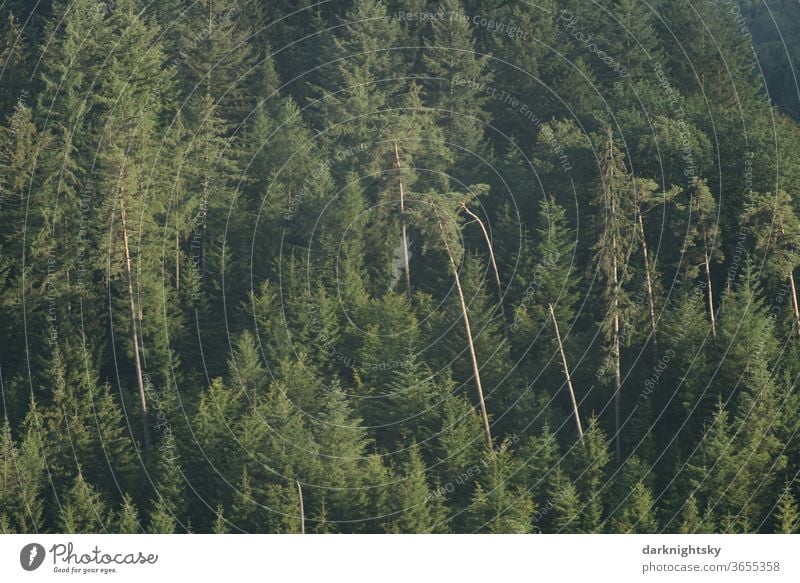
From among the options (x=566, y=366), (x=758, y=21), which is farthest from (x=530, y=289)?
(x=758, y=21)

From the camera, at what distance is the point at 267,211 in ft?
388

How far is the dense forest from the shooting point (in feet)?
331

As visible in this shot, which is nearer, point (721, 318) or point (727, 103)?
point (721, 318)

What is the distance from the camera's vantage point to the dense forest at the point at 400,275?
331 ft

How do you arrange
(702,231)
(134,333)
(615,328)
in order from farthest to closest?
1. (134,333)
2. (702,231)
3. (615,328)

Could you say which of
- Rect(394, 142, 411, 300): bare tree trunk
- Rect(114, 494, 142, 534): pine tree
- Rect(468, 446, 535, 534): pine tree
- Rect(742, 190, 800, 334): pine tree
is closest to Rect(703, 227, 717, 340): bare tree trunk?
Rect(742, 190, 800, 334): pine tree

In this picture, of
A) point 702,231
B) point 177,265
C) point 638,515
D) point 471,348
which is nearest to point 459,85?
point 177,265

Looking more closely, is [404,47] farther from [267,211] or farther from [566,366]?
[566,366]

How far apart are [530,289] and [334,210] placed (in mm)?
12135

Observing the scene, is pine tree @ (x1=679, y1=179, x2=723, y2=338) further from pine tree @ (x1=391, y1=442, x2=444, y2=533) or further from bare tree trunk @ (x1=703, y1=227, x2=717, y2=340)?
pine tree @ (x1=391, y1=442, x2=444, y2=533)

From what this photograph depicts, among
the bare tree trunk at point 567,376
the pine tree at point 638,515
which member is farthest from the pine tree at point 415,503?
the pine tree at point 638,515

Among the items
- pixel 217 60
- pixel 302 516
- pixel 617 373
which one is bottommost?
pixel 302 516

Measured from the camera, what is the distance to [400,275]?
11631cm

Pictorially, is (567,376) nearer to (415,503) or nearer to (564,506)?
(564,506)
